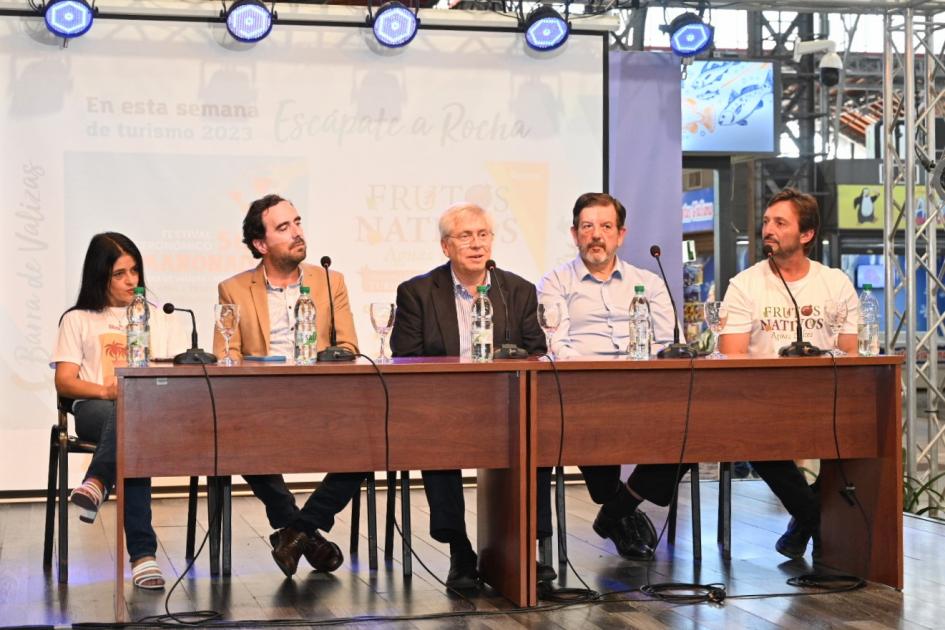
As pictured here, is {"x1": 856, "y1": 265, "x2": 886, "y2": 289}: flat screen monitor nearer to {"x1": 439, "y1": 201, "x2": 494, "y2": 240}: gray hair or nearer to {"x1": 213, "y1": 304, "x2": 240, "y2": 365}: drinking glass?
{"x1": 439, "y1": 201, "x2": 494, "y2": 240}: gray hair

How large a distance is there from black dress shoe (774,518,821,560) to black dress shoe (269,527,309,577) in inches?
67.1

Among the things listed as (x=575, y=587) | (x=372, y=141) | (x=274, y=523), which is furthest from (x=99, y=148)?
(x=575, y=587)

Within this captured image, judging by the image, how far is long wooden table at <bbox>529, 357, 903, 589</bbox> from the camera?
382cm

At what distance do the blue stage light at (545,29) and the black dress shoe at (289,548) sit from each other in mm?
3240

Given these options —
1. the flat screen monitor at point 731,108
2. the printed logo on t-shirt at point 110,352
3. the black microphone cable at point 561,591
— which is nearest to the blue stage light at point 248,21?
the printed logo on t-shirt at point 110,352

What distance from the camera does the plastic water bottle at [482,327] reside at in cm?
386

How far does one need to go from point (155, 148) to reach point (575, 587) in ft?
11.1

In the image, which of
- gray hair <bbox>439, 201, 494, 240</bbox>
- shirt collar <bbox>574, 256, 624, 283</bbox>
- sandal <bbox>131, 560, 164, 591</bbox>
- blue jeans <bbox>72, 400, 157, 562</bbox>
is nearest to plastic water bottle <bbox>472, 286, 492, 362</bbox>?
gray hair <bbox>439, 201, 494, 240</bbox>

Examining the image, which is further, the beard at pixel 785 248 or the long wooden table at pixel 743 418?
the beard at pixel 785 248

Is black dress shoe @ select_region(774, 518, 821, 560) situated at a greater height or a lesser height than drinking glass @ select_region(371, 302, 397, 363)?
lesser

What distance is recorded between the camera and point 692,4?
21.7ft

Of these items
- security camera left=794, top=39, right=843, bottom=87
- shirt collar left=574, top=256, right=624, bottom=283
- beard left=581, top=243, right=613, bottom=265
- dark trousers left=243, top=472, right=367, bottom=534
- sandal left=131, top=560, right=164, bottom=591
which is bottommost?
sandal left=131, top=560, right=164, bottom=591

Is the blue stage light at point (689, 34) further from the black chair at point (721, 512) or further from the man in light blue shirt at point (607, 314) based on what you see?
the black chair at point (721, 512)

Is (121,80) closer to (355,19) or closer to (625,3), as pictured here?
(355,19)
